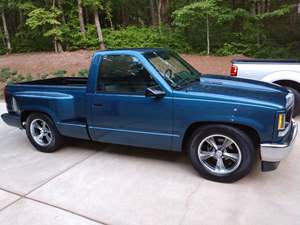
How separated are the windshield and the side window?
0.63ft

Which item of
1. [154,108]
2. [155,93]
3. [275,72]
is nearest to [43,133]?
[154,108]

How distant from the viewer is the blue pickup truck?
131 inches

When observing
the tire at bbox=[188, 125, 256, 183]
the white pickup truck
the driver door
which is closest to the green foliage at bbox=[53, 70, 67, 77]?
the white pickup truck

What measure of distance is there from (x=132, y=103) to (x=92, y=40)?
11.6 m

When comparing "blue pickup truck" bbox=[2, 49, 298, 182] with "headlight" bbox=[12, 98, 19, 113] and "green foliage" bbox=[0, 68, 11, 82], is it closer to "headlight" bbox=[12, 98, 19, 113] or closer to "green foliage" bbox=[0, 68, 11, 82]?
"headlight" bbox=[12, 98, 19, 113]

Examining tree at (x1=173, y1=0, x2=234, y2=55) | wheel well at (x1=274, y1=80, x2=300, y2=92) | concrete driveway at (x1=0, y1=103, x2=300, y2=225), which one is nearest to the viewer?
concrete driveway at (x1=0, y1=103, x2=300, y2=225)

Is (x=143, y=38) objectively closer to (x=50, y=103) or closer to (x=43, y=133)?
(x=43, y=133)

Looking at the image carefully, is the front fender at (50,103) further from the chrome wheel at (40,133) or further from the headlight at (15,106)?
the chrome wheel at (40,133)

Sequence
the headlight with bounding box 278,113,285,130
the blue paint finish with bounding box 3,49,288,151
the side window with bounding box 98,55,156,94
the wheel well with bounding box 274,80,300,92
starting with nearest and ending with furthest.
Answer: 1. the headlight with bounding box 278,113,285,130
2. the blue paint finish with bounding box 3,49,288,151
3. the side window with bounding box 98,55,156,94
4. the wheel well with bounding box 274,80,300,92

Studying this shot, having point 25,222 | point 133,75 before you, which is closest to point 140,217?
point 25,222

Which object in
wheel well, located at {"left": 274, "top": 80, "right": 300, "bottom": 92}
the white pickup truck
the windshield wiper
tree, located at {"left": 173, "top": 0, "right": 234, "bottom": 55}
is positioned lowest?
wheel well, located at {"left": 274, "top": 80, "right": 300, "bottom": 92}

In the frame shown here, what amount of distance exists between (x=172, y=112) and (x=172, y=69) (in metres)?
0.75

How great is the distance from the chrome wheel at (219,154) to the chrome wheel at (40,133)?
2559 millimetres

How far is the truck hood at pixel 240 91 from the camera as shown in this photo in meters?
3.34
